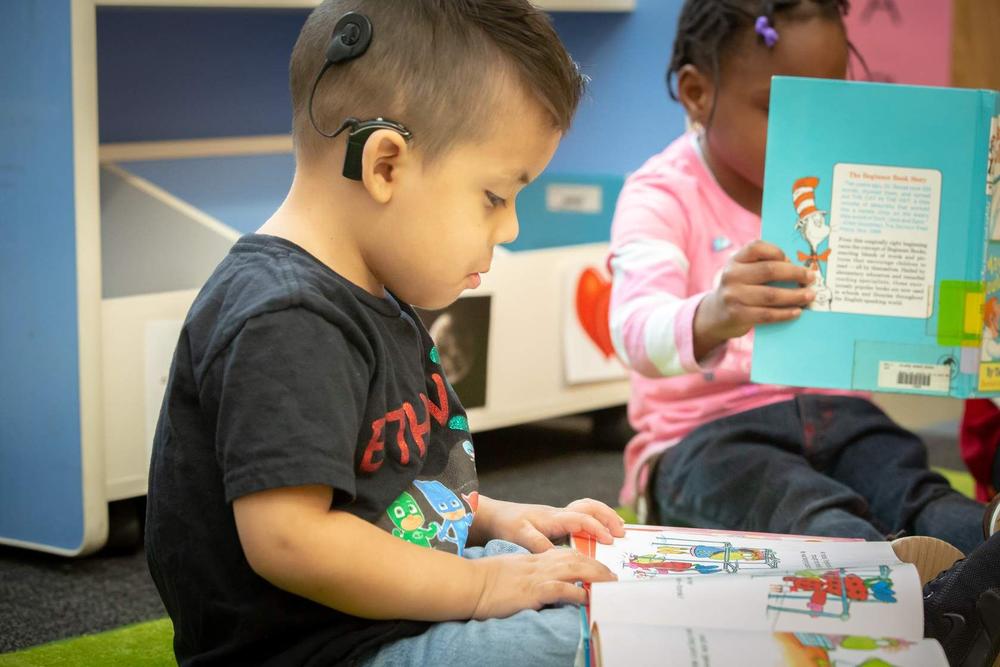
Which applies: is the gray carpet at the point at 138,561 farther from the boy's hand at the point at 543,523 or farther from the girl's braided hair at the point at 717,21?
the girl's braided hair at the point at 717,21

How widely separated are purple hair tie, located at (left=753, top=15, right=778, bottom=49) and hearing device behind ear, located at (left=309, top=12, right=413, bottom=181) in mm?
615

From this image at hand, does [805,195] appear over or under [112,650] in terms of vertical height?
over

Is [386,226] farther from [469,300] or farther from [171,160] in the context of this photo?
[171,160]

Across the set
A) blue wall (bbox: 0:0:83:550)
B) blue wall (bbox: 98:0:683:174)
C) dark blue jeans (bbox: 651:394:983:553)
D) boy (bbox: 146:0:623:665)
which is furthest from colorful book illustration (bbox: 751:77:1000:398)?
blue wall (bbox: 98:0:683:174)

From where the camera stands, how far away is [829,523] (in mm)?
1107

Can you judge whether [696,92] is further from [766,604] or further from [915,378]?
[766,604]

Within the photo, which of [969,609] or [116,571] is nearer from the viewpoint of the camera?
[969,609]

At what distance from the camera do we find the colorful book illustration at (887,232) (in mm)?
1089

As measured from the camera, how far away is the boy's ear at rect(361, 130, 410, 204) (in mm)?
761

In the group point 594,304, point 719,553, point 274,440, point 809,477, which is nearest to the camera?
point 274,440

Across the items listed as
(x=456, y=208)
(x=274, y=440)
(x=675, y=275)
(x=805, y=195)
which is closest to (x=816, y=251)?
(x=805, y=195)

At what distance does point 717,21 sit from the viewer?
4.35ft

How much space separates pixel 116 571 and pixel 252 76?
97 cm

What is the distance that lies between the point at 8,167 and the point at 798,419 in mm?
880
